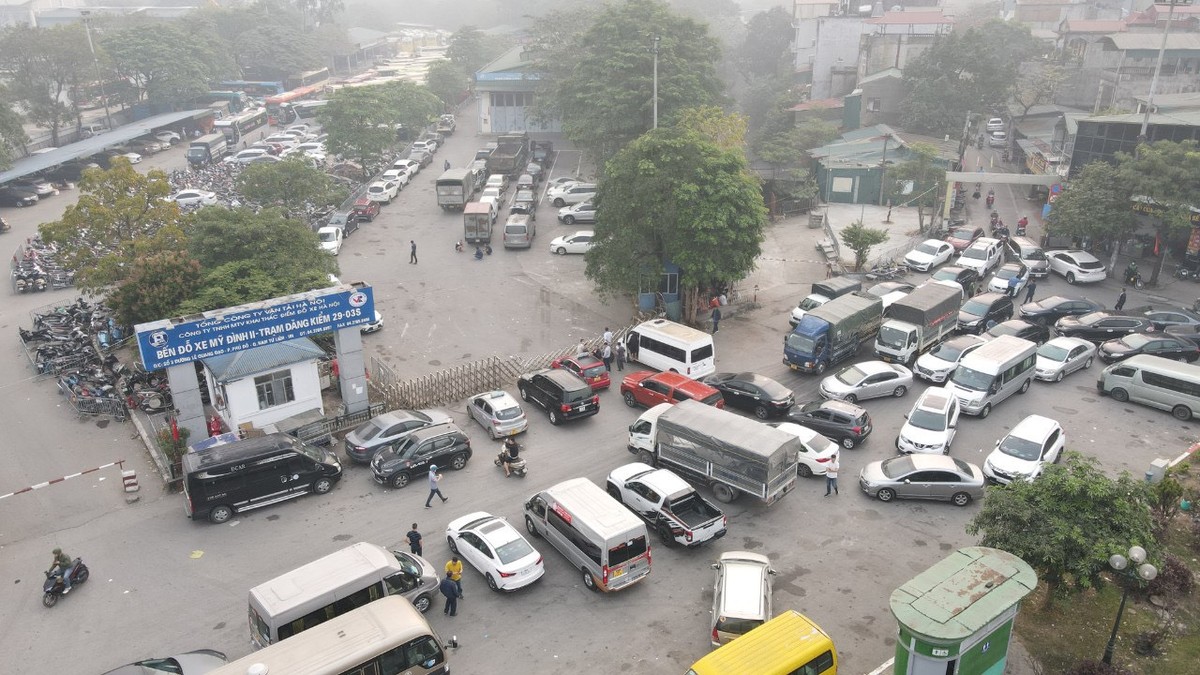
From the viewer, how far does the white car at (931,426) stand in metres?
21.6

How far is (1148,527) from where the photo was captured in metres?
14.5

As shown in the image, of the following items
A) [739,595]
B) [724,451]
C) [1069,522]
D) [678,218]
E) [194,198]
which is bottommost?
[739,595]

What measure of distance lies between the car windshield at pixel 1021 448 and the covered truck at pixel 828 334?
7214 mm

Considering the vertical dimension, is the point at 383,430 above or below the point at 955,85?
below

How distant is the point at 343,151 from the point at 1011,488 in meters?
49.9

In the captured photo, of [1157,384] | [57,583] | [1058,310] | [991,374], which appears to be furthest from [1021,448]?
[57,583]

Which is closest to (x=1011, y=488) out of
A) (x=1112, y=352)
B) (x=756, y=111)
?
(x=1112, y=352)

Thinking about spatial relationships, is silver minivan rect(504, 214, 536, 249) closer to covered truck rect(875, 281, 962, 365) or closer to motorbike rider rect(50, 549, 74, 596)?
covered truck rect(875, 281, 962, 365)

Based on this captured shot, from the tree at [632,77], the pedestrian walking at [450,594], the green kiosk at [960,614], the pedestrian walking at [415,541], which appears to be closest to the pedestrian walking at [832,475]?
the green kiosk at [960,614]

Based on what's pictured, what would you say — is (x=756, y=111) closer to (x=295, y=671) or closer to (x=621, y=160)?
(x=621, y=160)

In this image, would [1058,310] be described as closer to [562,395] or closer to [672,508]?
[562,395]

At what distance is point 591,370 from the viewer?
85.4ft

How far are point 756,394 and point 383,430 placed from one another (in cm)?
1096

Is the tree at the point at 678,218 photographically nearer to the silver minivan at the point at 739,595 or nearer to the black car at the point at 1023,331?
the black car at the point at 1023,331
